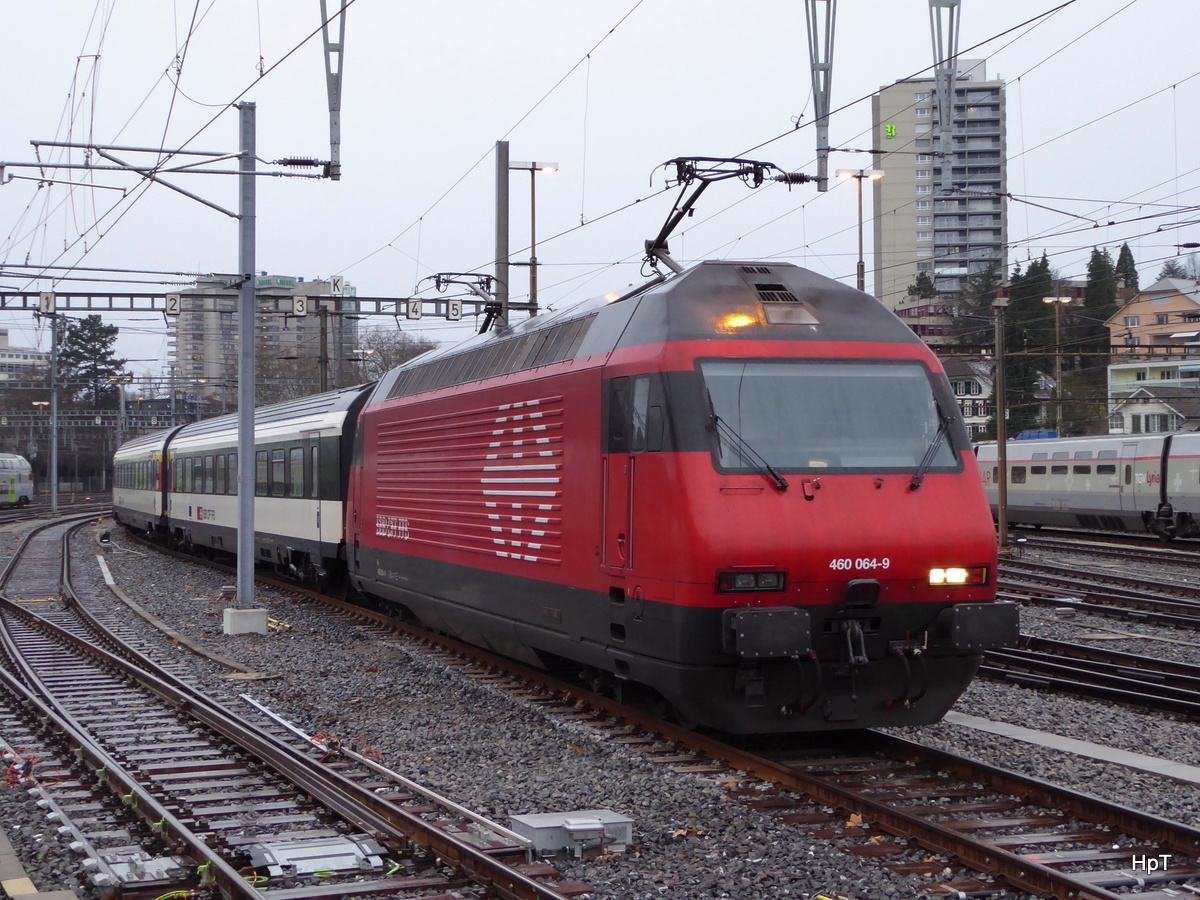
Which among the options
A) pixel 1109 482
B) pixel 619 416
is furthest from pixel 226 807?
pixel 1109 482

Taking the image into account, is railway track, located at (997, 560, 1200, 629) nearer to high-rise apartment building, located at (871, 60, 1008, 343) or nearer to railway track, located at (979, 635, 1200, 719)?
railway track, located at (979, 635, 1200, 719)

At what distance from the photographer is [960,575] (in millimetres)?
8391

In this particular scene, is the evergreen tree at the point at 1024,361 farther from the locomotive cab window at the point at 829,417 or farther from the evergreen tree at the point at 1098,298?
the locomotive cab window at the point at 829,417

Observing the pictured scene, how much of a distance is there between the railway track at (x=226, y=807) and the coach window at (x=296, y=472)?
8286mm

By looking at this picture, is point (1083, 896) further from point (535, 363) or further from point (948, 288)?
point (948, 288)

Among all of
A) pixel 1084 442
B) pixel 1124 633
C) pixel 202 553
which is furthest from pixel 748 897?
pixel 1084 442

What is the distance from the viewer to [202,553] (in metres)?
32.8

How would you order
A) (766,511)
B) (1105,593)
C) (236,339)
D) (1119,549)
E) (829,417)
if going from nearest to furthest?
(766,511) < (829,417) < (1105,593) < (1119,549) < (236,339)

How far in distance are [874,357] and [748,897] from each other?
427 cm

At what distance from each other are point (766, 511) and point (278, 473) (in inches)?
630

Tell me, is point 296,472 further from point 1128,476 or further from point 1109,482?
point 1109,482

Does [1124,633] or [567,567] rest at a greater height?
[567,567]

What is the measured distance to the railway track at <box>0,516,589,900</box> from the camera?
6012 millimetres

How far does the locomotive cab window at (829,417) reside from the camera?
8258 mm
